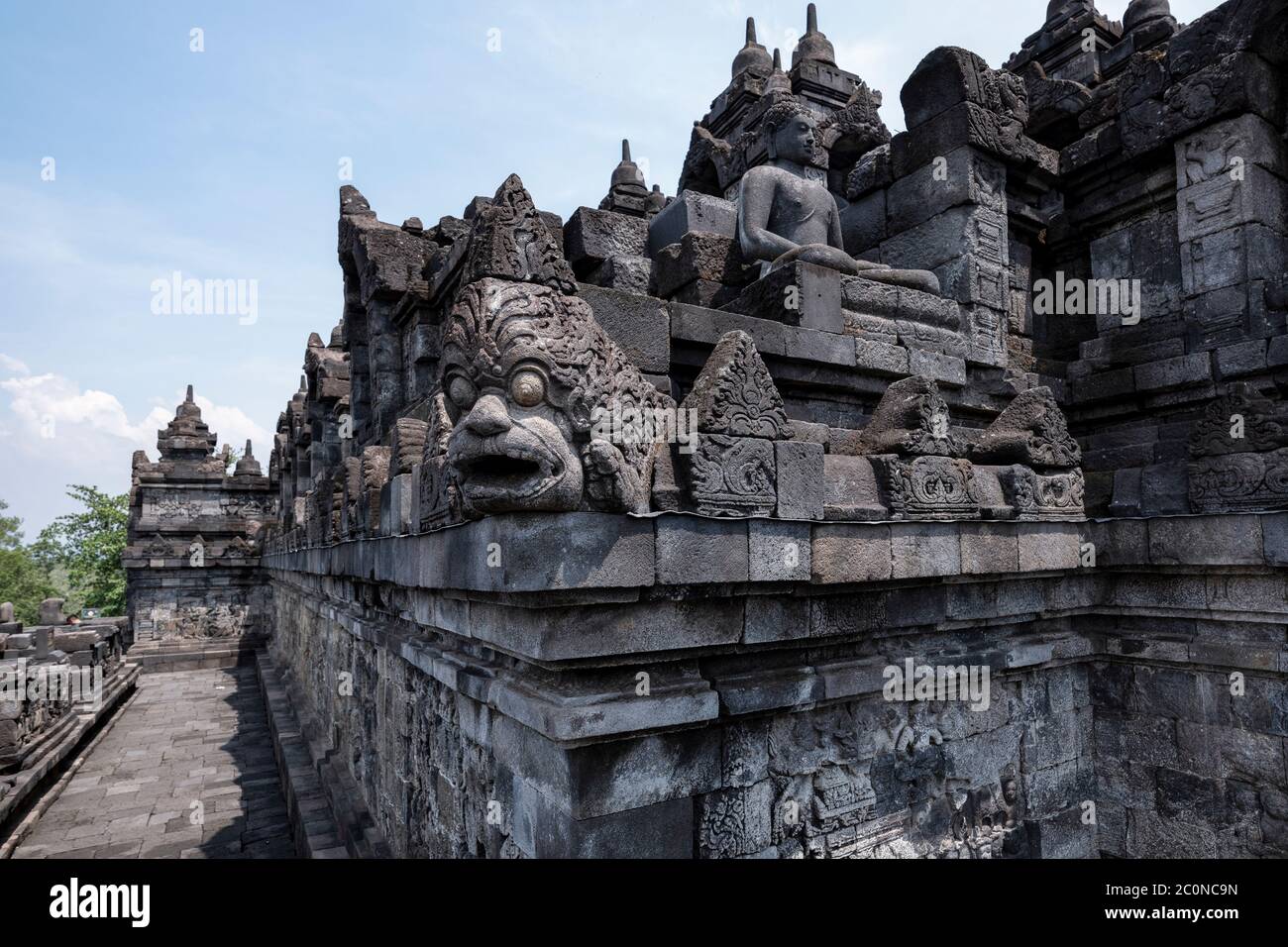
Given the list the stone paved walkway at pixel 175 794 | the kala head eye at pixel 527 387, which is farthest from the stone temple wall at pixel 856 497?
the stone paved walkway at pixel 175 794

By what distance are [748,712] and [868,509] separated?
1.17 m

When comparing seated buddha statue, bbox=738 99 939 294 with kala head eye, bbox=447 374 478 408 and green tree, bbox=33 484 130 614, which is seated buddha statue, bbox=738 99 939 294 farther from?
green tree, bbox=33 484 130 614

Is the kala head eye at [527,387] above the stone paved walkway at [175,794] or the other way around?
above

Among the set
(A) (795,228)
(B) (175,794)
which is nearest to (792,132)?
(A) (795,228)

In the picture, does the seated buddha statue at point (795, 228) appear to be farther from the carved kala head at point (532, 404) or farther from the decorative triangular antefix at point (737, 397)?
the carved kala head at point (532, 404)

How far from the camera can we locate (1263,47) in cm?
567

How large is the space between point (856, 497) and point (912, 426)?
59 centimetres

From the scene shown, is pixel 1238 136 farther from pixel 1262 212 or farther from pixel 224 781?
pixel 224 781

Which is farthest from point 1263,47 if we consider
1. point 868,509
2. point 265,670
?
point 265,670

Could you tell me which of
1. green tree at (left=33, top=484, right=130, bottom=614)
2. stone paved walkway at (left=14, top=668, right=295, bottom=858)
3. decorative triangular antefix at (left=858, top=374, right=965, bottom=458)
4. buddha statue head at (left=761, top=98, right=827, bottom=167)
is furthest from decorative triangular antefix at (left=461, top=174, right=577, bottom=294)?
green tree at (left=33, top=484, right=130, bottom=614)

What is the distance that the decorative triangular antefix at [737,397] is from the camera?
3162 millimetres

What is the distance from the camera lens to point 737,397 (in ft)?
10.6

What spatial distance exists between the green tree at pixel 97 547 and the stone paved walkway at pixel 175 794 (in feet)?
85.1

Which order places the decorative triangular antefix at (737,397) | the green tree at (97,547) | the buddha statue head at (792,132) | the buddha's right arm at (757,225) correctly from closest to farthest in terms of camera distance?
the decorative triangular antefix at (737,397) → the buddha's right arm at (757,225) → the buddha statue head at (792,132) → the green tree at (97,547)
